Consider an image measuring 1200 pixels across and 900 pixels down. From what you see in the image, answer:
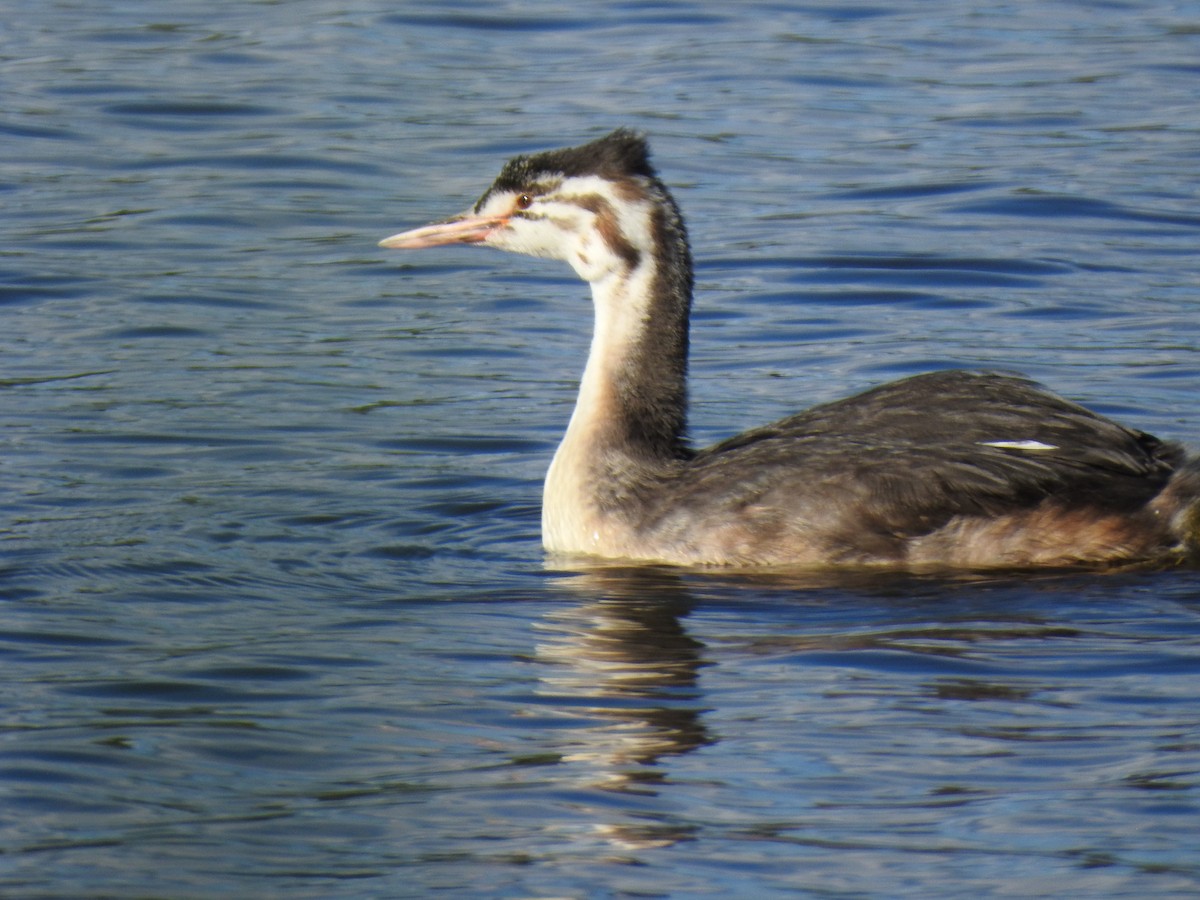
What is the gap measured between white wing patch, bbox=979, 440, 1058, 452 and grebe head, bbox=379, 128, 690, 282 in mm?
1430

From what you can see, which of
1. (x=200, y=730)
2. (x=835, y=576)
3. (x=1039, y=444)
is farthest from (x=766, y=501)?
(x=200, y=730)

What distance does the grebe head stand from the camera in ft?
29.0

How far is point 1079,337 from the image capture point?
1177cm

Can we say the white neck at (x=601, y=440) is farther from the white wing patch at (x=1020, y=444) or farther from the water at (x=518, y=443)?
the white wing patch at (x=1020, y=444)

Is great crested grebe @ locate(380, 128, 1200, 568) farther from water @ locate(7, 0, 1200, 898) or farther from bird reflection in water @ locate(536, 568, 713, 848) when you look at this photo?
bird reflection in water @ locate(536, 568, 713, 848)

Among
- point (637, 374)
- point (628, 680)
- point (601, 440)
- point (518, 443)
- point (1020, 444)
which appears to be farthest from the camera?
point (518, 443)

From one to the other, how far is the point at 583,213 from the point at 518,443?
5.29 ft

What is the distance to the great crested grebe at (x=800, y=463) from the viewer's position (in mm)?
8133

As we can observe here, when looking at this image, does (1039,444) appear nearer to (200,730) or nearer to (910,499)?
(910,499)

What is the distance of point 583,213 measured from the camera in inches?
352

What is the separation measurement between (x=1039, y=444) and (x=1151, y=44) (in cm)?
1177

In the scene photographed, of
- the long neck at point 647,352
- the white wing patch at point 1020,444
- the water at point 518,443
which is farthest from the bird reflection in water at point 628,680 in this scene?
the white wing patch at point 1020,444

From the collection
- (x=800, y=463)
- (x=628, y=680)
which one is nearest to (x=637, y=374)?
(x=800, y=463)

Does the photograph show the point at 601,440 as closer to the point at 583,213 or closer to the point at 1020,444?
the point at 583,213
